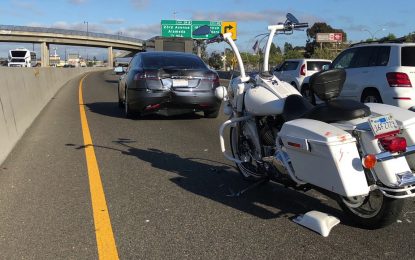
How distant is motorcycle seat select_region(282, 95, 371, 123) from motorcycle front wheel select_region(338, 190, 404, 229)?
2.15 feet

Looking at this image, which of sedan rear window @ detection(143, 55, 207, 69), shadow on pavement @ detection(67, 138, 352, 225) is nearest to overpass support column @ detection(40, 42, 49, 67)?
sedan rear window @ detection(143, 55, 207, 69)

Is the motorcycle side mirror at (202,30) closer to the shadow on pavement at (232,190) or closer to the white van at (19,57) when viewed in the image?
the shadow on pavement at (232,190)

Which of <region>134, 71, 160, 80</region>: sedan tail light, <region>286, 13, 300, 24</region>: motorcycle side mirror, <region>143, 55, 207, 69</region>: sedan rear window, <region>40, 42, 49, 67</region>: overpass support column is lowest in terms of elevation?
<region>134, 71, 160, 80</region>: sedan tail light

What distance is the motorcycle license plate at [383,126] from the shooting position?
3.73 meters

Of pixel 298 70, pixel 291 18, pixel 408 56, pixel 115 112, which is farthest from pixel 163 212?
pixel 298 70

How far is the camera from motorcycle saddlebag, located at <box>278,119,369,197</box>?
149 inches

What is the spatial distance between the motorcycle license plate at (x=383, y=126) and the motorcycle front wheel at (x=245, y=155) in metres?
1.53

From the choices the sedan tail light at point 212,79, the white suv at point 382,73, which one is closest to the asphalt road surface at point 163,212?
the sedan tail light at point 212,79

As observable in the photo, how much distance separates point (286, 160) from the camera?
4.43 m

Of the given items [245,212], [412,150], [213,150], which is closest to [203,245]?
[245,212]

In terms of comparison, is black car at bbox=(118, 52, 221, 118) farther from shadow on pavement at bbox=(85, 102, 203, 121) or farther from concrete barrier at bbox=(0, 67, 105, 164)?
concrete barrier at bbox=(0, 67, 105, 164)

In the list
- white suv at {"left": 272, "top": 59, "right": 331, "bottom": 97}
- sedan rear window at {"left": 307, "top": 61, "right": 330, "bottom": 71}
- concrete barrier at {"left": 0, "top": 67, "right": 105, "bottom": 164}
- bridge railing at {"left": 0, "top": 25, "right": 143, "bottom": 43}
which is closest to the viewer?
concrete barrier at {"left": 0, "top": 67, "right": 105, "bottom": 164}

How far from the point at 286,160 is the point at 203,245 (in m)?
1.04

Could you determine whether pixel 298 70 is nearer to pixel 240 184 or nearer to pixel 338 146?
pixel 240 184
